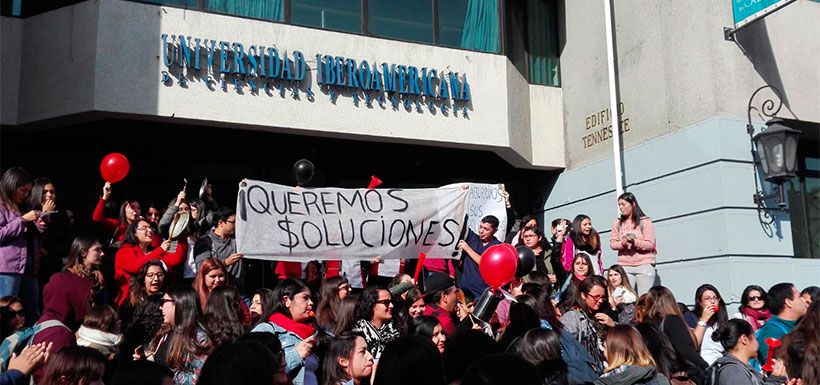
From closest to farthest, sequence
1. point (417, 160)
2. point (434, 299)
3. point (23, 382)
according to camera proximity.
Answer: point (23, 382)
point (434, 299)
point (417, 160)

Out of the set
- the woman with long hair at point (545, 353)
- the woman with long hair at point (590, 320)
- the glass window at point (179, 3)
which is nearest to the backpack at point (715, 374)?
the woman with long hair at point (590, 320)

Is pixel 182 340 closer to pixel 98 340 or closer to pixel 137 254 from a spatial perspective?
pixel 98 340

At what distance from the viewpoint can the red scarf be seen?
6.27 m

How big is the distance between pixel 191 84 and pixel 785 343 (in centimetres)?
838

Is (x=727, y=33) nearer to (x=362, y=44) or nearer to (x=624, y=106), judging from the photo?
(x=624, y=106)

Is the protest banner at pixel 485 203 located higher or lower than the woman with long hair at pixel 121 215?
higher

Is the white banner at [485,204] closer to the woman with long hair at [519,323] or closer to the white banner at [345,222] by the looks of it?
the white banner at [345,222]

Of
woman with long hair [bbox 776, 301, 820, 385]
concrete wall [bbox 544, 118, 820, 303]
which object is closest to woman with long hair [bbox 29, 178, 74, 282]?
woman with long hair [bbox 776, 301, 820, 385]

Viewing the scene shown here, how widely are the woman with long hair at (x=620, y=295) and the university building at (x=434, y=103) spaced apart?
2422 mm

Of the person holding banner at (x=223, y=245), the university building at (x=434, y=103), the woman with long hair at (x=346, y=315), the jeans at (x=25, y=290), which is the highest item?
the university building at (x=434, y=103)

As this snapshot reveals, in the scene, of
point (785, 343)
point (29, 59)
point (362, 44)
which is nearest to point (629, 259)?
point (785, 343)

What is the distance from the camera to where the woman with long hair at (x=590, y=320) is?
270 inches

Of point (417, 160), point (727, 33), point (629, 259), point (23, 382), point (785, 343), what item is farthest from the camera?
point (417, 160)

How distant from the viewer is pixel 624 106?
1288cm
